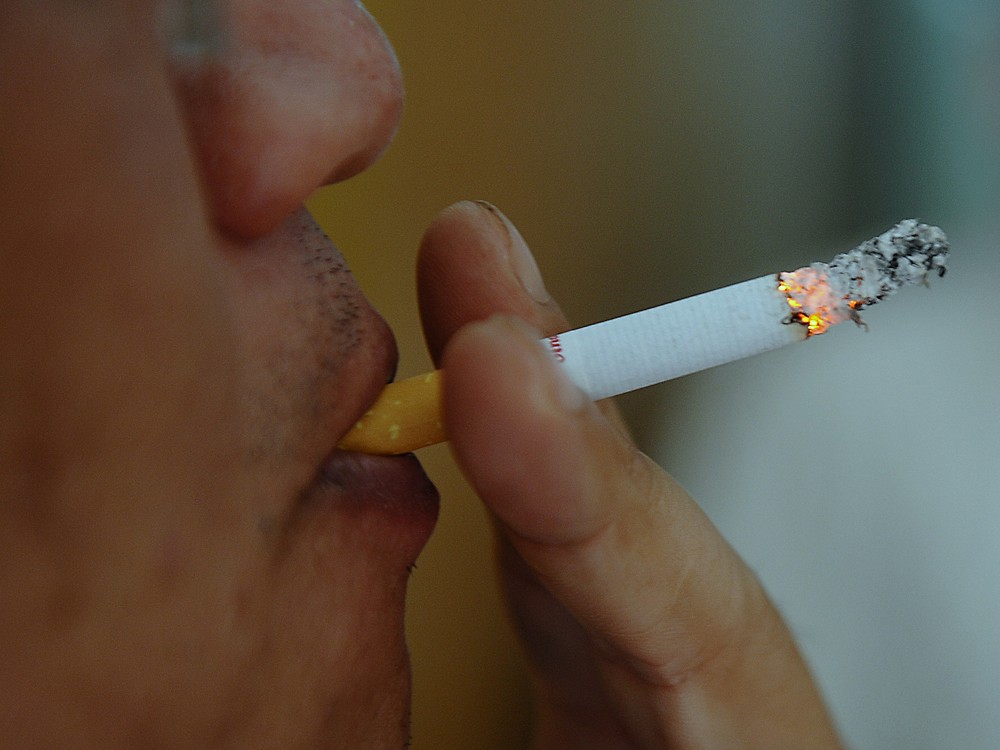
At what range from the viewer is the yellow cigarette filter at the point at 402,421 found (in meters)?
0.31

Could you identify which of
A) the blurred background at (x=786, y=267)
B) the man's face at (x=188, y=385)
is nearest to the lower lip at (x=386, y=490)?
the man's face at (x=188, y=385)

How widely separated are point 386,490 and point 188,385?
105mm

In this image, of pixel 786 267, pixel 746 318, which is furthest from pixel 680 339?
pixel 786 267

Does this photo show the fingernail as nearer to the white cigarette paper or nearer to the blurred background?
the white cigarette paper

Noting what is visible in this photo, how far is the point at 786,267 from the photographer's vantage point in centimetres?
80

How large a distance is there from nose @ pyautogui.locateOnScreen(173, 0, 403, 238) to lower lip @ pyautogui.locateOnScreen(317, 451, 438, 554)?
0.09 meters

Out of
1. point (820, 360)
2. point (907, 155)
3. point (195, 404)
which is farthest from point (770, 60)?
point (195, 404)

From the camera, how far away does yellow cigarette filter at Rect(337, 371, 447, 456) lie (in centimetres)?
31

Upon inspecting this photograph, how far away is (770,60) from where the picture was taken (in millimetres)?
745

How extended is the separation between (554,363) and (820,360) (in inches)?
23.0

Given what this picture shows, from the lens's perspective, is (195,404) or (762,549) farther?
(762,549)

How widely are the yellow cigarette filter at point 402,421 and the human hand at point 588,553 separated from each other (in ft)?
0.15

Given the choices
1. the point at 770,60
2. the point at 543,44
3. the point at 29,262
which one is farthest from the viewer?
the point at 770,60

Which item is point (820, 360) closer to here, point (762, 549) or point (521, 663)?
point (762, 549)
